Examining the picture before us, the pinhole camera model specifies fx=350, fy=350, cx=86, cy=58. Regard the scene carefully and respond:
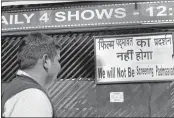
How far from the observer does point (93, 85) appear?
18.2ft

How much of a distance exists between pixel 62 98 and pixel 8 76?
1018 millimetres

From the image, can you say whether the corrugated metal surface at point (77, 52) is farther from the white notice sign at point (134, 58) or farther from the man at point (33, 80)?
the man at point (33, 80)

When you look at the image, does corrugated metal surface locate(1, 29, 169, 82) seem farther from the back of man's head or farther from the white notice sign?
the back of man's head

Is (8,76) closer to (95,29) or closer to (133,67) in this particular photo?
(95,29)

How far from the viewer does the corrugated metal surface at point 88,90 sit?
17.6 feet

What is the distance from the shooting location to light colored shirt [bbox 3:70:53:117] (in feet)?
5.24

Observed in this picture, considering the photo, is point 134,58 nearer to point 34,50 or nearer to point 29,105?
point 34,50

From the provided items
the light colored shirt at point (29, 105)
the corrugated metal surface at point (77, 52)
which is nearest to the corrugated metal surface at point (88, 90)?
the corrugated metal surface at point (77, 52)

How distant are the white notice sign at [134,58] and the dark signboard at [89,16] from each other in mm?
270

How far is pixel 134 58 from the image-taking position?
5438 millimetres

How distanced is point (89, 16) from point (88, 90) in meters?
1.18

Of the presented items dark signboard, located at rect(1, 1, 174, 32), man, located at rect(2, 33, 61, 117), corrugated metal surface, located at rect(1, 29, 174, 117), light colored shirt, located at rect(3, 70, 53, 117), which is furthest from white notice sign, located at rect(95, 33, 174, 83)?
light colored shirt, located at rect(3, 70, 53, 117)

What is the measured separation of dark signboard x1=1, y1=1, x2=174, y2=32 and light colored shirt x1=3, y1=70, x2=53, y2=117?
3923 mm

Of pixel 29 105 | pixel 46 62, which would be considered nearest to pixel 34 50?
pixel 46 62
